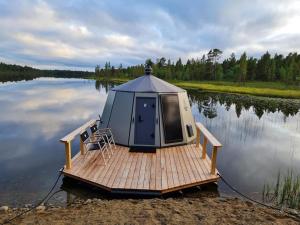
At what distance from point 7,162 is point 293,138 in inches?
485

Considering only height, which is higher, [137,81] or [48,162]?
[137,81]

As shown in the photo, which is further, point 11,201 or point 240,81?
point 240,81

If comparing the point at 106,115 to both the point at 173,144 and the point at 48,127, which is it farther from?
the point at 48,127

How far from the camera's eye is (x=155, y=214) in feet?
13.9

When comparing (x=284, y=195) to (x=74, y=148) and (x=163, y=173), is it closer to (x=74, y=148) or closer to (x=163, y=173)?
(x=163, y=173)

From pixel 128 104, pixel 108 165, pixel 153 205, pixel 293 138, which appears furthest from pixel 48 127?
pixel 293 138

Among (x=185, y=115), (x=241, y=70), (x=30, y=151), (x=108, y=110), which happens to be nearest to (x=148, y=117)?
(x=185, y=115)

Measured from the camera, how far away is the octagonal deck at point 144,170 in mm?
5551

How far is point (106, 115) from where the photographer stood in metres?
8.92

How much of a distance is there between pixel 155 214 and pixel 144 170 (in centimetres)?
210

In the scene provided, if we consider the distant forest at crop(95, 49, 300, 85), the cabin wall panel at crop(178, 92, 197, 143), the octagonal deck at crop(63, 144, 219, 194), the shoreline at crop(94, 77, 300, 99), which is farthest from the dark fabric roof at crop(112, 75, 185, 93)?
the distant forest at crop(95, 49, 300, 85)

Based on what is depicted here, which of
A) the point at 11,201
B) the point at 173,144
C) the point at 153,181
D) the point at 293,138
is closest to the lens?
the point at 11,201

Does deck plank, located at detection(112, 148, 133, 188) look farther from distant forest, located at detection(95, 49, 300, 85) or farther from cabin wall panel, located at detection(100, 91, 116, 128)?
distant forest, located at detection(95, 49, 300, 85)

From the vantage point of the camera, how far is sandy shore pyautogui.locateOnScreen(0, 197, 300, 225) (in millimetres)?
4023
